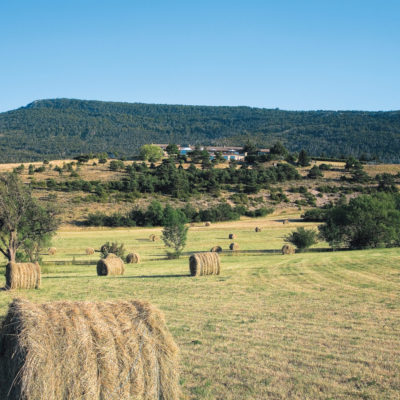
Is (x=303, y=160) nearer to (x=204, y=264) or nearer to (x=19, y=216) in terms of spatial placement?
(x=204, y=264)

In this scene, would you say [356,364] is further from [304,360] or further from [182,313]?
[182,313]

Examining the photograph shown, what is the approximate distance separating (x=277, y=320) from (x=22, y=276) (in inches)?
392

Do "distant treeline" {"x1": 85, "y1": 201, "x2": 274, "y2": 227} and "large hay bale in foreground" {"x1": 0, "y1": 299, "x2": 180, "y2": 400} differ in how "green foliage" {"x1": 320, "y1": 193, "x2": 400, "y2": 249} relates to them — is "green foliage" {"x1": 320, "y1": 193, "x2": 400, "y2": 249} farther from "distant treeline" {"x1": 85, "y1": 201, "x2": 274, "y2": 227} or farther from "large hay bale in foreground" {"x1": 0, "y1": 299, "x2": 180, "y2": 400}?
"large hay bale in foreground" {"x1": 0, "y1": 299, "x2": 180, "y2": 400}

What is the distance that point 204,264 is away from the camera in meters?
22.3

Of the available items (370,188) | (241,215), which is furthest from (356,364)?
(370,188)

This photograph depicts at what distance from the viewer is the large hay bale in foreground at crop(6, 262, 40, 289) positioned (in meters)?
17.6

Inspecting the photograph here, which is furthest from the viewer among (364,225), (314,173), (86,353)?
(314,173)

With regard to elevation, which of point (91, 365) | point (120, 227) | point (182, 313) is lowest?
point (120, 227)

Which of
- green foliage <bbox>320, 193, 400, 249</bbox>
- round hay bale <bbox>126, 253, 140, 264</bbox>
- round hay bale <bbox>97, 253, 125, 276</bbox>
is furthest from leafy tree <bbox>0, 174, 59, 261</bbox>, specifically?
green foliage <bbox>320, 193, 400, 249</bbox>

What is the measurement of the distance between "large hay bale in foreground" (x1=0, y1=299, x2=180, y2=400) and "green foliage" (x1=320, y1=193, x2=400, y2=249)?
30122mm

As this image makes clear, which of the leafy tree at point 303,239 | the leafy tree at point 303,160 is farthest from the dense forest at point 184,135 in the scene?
the leafy tree at point 303,239

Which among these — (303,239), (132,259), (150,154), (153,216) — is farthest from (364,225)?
(150,154)

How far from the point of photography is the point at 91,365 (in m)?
6.20

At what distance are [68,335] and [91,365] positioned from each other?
484 mm
